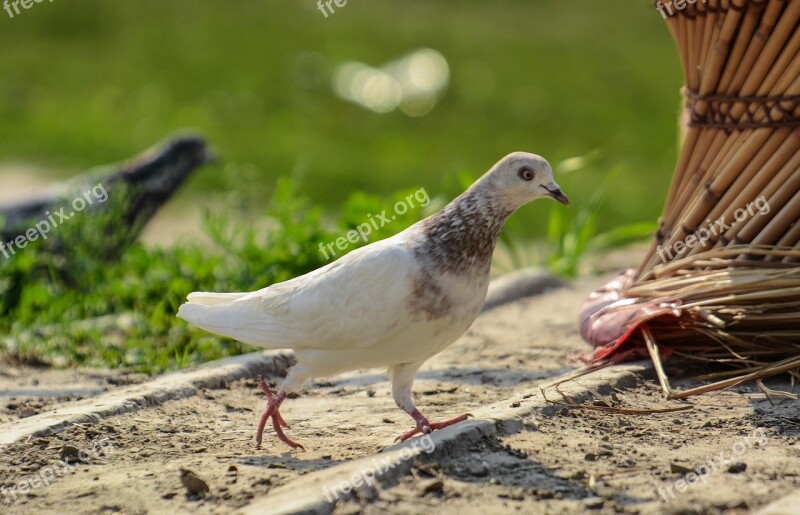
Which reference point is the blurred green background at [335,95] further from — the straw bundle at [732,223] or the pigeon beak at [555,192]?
the pigeon beak at [555,192]

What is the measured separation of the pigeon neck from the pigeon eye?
0.32ft

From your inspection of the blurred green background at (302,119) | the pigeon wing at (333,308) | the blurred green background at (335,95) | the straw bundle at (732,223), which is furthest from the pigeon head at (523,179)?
the blurred green background at (335,95)

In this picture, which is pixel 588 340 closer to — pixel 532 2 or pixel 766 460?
pixel 766 460

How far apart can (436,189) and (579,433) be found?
22.0ft

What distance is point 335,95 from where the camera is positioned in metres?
13.2

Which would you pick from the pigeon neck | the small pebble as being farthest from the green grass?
the small pebble

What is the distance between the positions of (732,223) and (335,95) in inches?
379

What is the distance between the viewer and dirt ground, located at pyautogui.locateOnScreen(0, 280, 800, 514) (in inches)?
107

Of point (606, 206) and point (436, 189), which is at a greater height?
point (436, 189)

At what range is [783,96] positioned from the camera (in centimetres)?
382

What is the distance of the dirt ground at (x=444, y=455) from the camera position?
2.73 m

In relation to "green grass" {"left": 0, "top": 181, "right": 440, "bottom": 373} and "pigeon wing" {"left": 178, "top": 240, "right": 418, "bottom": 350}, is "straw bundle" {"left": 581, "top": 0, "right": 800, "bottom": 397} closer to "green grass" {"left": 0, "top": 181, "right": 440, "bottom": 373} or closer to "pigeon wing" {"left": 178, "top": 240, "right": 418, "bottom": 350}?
"pigeon wing" {"left": 178, "top": 240, "right": 418, "bottom": 350}

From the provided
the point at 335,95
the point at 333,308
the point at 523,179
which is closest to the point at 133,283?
the point at 333,308

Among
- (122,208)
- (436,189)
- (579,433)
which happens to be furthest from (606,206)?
(579,433)
